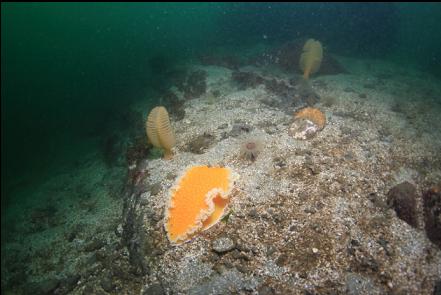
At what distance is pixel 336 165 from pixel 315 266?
1.94m

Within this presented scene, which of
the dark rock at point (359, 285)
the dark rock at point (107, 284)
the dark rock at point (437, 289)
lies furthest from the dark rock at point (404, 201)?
the dark rock at point (107, 284)

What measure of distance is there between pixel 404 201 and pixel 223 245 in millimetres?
2714

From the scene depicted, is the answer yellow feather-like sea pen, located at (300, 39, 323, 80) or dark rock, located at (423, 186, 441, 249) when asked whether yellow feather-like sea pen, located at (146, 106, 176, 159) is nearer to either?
dark rock, located at (423, 186, 441, 249)

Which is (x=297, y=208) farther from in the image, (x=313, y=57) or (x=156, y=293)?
(x=313, y=57)

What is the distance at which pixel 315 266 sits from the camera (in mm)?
3748

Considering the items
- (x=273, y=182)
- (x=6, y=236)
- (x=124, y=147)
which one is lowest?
(x=6, y=236)

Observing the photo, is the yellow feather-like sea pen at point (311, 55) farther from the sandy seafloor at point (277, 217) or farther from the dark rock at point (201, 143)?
the dark rock at point (201, 143)

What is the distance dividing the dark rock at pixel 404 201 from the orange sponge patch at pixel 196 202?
8.06 feet

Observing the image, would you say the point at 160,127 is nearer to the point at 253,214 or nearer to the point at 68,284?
the point at 253,214

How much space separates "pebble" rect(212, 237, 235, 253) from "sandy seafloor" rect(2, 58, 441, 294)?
2.2 inches

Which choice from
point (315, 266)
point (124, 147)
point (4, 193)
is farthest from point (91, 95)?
point (315, 266)

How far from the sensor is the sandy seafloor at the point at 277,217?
12.3 ft

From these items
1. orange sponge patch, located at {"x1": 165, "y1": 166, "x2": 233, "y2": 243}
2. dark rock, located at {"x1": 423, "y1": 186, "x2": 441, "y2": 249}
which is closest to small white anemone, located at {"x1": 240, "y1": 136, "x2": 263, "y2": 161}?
orange sponge patch, located at {"x1": 165, "y1": 166, "x2": 233, "y2": 243}

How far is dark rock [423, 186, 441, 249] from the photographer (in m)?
3.99
